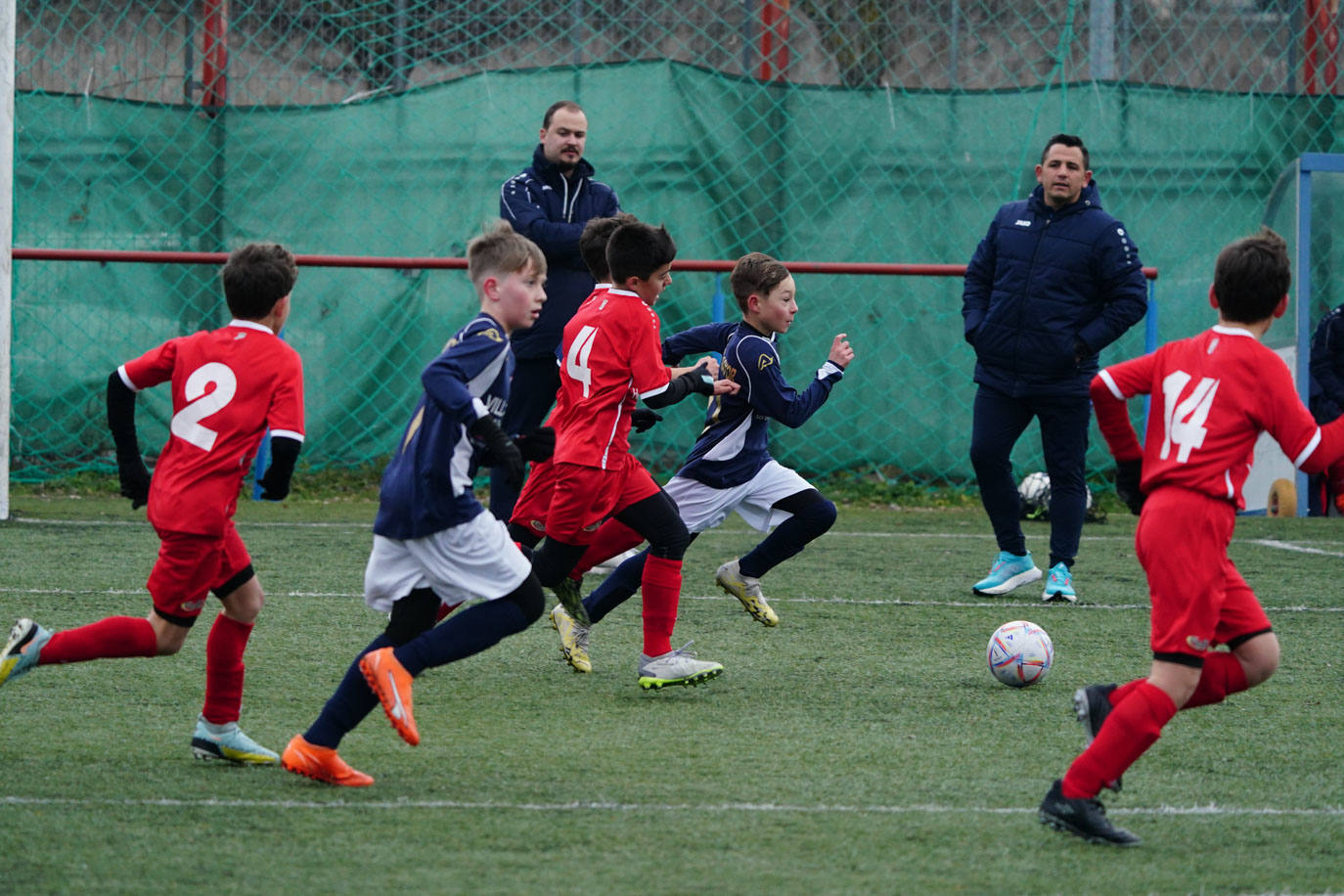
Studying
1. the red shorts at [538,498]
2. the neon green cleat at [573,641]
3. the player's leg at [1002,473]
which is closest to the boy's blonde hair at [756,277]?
the red shorts at [538,498]

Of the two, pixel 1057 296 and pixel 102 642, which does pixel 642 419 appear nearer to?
pixel 102 642

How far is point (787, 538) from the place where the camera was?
18.6ft

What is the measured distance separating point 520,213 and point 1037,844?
4.44 metres

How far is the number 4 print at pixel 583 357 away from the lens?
4.87 metres

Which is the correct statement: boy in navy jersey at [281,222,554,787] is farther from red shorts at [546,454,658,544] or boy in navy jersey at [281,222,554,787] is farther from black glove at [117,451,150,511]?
red shorts at [546,454,658,544]

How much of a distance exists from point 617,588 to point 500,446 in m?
1.76

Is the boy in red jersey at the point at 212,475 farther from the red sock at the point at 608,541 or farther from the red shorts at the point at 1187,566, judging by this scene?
the red shorts at the point at 1187,566

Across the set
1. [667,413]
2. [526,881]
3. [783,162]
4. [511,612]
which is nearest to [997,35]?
[783,162]

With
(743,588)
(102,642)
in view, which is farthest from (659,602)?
(102,642)

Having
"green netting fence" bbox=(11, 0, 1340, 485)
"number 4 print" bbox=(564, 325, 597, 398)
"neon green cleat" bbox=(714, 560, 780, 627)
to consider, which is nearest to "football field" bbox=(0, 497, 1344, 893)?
"neon green cleat" bbox=(714, 560, 780, 627)

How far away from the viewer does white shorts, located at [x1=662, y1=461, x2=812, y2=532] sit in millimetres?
5570

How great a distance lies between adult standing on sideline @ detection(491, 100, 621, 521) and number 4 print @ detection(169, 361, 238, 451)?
125 inches

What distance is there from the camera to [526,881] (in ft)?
9.70

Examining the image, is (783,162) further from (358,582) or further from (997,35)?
(358,582)
